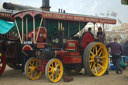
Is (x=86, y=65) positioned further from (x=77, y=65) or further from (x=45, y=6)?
(x=45, y=6)

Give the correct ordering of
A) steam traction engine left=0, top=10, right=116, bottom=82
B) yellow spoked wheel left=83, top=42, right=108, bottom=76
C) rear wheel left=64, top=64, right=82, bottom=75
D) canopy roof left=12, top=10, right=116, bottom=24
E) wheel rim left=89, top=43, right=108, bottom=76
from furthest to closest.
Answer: rear wheel left=64, top=64, right=82, bottom=75 → wheel rim left=89, top=43, right=108, bottom=76 → yellow spoked wheel left=83, top=42, right=108, bottom=76 → steam traction engine left=0, top=10, right=116, bottom=82 → canopy roof left=12, top=10, right=116, bottom=24

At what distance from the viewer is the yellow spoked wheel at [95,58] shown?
6566 millimetres

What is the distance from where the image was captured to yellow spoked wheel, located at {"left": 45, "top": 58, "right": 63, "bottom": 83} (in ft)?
18.5

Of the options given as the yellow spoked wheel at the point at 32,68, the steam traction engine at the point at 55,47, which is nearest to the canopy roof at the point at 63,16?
the steam traction engine at the point at 55,47

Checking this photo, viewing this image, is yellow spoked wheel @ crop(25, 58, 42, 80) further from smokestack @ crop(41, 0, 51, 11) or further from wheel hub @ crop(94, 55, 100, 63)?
smokestack @ crop(41, 0, 51, 11)

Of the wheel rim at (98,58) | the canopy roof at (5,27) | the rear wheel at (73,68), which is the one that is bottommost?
the rear wheel at (73,68)

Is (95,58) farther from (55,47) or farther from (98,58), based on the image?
(55,47)

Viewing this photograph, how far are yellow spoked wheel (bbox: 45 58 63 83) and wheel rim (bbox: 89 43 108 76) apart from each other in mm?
1200

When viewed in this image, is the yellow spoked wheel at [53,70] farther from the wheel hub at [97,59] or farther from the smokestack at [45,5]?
the smokestack at [45,5]

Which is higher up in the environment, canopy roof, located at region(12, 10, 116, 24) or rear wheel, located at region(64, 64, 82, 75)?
canopy roof, located at region(12, 10, 116, 24)

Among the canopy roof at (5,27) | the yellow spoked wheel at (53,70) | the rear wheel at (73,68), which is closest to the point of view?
the yellow spoked wheel at (53,70)

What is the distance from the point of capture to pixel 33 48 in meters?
6.10

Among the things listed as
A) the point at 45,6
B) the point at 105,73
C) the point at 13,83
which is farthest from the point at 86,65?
the point at 45,6

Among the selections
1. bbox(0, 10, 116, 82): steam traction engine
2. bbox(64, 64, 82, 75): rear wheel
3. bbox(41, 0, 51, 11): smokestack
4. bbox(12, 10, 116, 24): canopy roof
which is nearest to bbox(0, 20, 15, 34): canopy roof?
bbox(0, 10, 116, 82): steam traction engine
